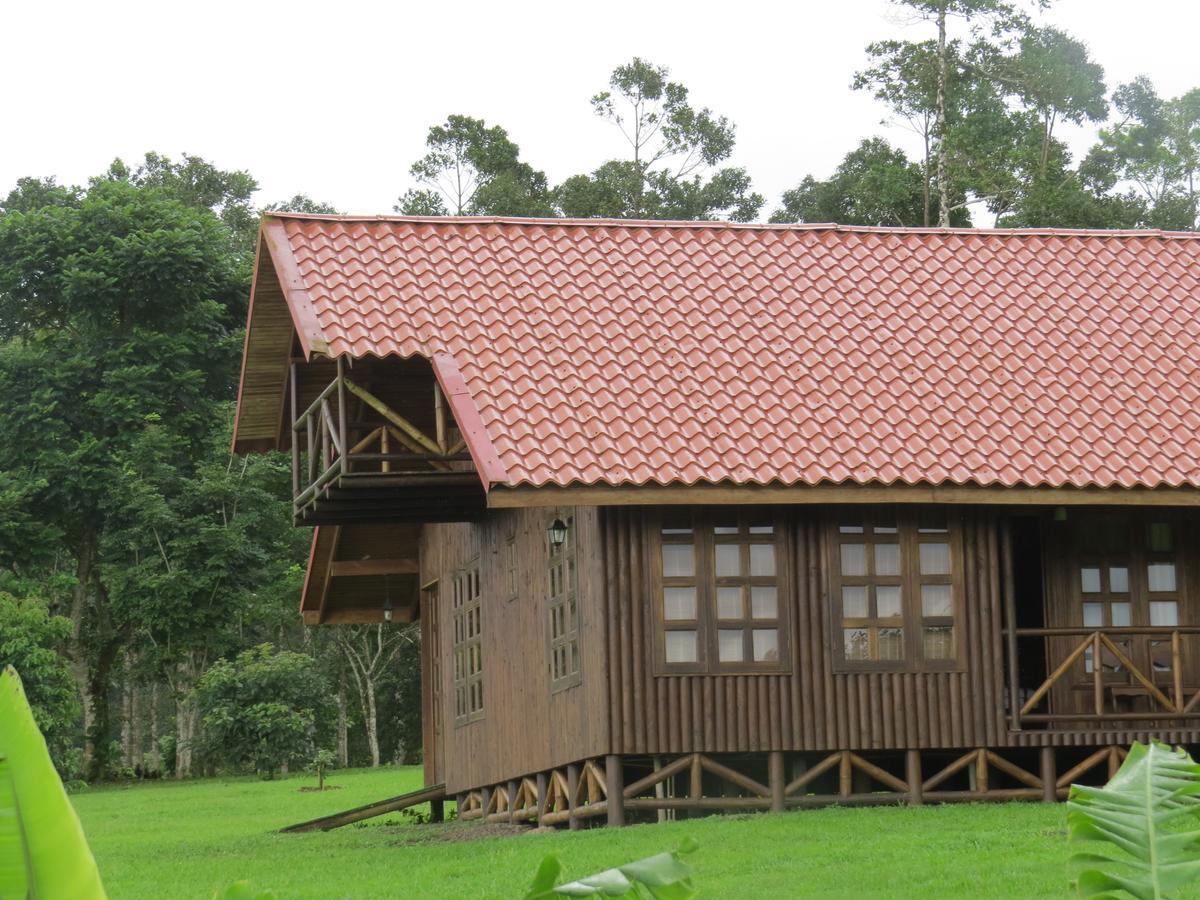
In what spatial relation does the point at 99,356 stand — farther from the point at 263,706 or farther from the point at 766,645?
the point at 766,645

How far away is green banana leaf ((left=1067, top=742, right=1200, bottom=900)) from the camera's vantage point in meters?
2.57

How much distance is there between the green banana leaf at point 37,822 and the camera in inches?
81.5

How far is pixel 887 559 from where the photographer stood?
54.1ft

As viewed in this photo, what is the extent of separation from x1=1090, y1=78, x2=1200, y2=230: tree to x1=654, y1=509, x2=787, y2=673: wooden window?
38.4 metres

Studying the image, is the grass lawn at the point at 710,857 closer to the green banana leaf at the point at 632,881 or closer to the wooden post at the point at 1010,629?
the wooden post at the point at 1010,629

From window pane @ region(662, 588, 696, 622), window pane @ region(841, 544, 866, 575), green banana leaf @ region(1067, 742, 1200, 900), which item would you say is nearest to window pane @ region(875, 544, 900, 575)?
window pane @ region(841, 544, 866, 575)

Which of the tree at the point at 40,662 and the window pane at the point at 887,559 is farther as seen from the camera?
the tree at the point at 40,662

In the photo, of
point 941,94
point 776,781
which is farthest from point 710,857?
point 941,94

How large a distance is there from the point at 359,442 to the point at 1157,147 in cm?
4684

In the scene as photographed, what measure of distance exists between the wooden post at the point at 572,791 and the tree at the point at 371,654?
27501mm

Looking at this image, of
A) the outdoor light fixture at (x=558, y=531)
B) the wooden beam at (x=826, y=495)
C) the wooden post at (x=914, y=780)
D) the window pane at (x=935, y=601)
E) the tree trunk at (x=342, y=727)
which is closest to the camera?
the wooden beam at (x=826, y=495)

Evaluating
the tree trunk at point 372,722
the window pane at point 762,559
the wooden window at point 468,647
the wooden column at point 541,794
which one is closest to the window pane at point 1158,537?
the window pane at point 762,559

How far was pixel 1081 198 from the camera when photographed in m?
46.2

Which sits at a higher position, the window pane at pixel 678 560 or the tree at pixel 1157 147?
the tree at pixel 1157 147
